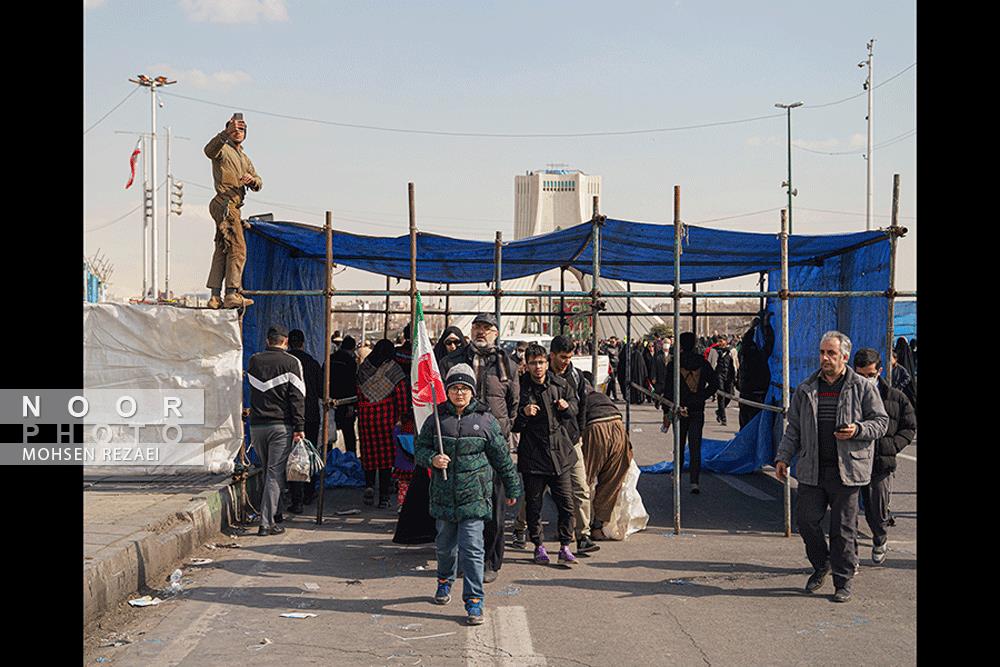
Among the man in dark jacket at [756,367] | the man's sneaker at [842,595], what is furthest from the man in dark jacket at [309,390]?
the man in dark jacket at [756,367]

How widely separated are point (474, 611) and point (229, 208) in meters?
5.33

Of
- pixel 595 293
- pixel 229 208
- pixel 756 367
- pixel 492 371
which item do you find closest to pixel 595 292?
pixel 595 293

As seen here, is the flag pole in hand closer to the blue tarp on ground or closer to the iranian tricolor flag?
the iranian tricolor flag

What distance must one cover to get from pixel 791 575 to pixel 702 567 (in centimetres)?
72

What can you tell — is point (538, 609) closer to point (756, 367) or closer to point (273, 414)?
point (273, 414)

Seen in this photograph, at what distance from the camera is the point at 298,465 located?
9.25m

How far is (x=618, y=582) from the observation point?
302 inches

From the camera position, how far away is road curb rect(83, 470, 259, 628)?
6344mm

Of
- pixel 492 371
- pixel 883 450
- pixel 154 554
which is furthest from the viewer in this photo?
pixel 492 371

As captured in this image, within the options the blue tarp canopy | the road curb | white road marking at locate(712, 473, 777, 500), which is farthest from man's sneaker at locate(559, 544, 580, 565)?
white road marking at locate(712, 473, 777, 500)

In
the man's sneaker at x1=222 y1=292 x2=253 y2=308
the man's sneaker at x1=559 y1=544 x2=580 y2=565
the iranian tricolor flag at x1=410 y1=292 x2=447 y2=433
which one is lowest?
the man's sneaker at x1=559 y1=544 x2=580 y2=565

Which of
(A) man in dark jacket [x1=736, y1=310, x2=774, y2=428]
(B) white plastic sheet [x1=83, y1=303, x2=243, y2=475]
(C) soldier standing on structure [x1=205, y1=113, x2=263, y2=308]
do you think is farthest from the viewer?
(A) man in dark jacket [x1=736, y1=310, x2=774, y2=428]

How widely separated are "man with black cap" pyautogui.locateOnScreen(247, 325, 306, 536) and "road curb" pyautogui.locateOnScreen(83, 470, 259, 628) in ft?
1.57
